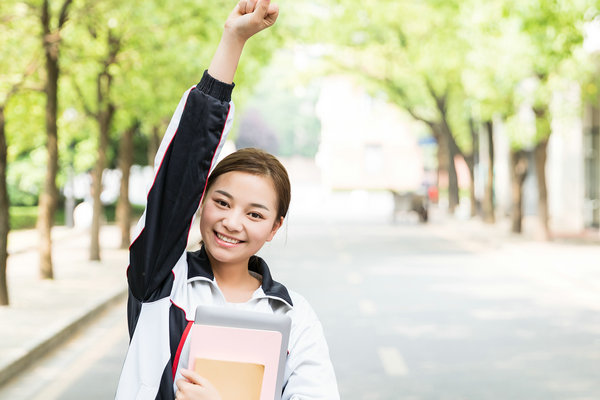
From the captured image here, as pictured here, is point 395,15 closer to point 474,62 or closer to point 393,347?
point 474,62

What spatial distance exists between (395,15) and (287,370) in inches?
1341

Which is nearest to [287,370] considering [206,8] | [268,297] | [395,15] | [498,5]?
[268,297]

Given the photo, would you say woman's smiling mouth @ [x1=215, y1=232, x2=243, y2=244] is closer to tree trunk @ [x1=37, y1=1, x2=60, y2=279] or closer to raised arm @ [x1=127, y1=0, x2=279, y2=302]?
raised arm @ [x1=127, y1=0, x2=279, y2=302]

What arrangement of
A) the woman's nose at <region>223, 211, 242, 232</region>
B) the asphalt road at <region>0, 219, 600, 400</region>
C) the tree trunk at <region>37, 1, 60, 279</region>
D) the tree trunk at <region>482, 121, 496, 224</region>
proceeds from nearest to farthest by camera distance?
1. the woman's nose at <region>223, 211, 242, 232</region>
2. the asphalt road at <region>0, 219, 600, 400</region>
3. the tree trunk at <region>37, 1, 60, 279</region>
4. the tree trunk at <region>482, 121, 496, 224</region>

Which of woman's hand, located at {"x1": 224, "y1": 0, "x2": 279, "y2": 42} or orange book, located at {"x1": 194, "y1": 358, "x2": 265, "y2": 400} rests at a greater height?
woman's hand, located at {"x1": 224, "y1": 0, "x2": 279, "y2": 42}

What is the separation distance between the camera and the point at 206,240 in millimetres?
2553

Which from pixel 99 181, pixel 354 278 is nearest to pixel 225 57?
pixel 354 278

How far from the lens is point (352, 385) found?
792 cm

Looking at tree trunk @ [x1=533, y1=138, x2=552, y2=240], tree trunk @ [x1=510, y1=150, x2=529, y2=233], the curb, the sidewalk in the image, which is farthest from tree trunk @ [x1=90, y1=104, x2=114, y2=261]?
tree trunk @ [x1=510, y1=150, x2=529, y2=233]

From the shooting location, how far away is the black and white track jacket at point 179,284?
242 centimetres

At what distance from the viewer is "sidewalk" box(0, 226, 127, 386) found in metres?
8.95

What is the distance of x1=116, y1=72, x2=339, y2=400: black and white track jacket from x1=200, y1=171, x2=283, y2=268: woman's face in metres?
0.07

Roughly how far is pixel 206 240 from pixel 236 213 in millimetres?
108

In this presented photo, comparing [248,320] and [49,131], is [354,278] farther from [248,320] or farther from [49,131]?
[248,320]
